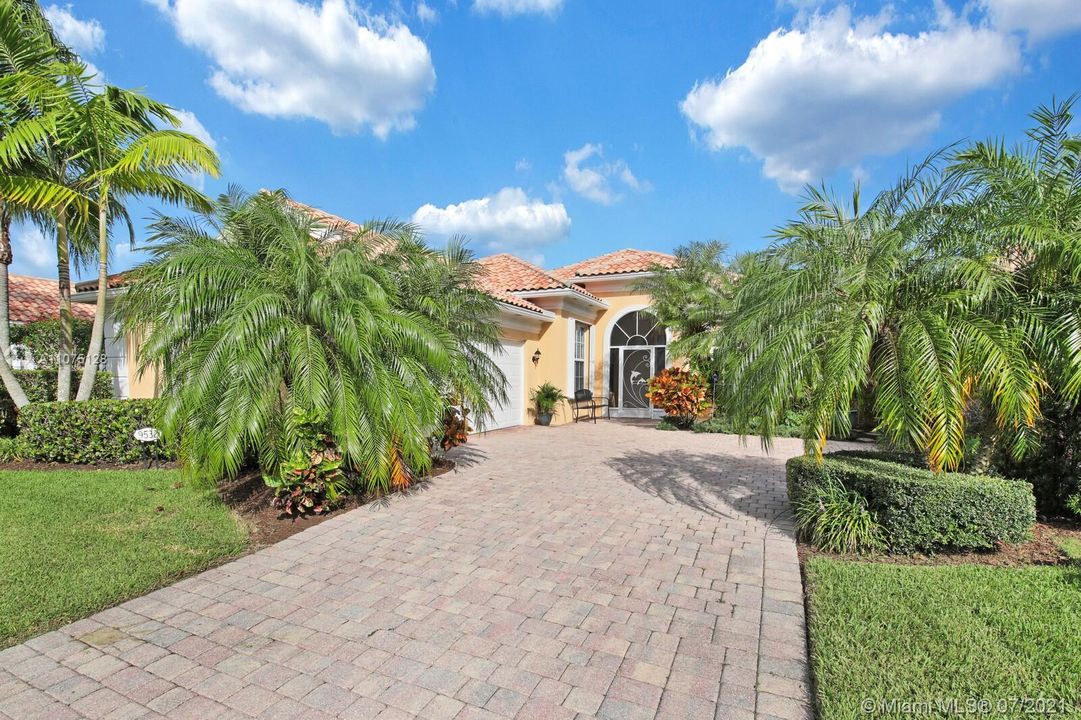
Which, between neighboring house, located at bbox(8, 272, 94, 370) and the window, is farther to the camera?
the window

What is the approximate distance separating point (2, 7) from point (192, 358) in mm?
7995

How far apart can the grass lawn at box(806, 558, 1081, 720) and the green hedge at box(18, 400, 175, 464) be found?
1038 cm

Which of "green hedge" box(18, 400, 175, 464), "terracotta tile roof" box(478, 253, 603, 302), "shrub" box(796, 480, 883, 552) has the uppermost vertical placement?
"terracotta tile roof" box(478, 253, 603, 302)

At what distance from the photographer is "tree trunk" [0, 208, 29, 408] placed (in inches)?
377

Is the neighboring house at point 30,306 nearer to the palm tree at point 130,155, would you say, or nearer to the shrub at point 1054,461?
the palm tree at point 130,155

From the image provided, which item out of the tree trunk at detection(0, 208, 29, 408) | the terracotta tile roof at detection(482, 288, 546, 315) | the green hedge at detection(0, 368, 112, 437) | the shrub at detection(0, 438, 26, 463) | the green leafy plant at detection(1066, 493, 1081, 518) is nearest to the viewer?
the green leafy plant at detection(1066, 493, 1081, 518)

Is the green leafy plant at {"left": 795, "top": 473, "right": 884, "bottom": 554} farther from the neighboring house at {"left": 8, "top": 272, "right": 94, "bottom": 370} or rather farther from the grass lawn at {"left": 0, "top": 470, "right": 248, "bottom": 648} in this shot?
the neighboring house at {"left": 8, "top": 272, "right": 94, "bottom": 370}

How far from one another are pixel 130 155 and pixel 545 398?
11166 mm

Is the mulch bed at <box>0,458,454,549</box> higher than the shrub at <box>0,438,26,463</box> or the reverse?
the reverse

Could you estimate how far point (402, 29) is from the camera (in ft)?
36.9

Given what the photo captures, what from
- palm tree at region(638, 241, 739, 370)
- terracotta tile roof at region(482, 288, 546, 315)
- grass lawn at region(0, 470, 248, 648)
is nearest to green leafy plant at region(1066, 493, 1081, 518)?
palm tree at region(638, 241, 739, 370)

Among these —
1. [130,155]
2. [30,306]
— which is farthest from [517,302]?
[30,306]

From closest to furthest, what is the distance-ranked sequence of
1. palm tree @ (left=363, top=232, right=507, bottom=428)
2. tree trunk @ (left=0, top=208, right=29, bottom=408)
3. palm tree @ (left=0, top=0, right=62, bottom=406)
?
1. palm tree @ (left=363, top=232, right=507, bottom=428)
2. palm tree @ (left=0, top=0, right=62, bottom=406)
3. tree trunk @ (left=0, top=208, right=29, bottom=408)

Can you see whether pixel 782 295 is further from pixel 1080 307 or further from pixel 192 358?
pixel 192 358
